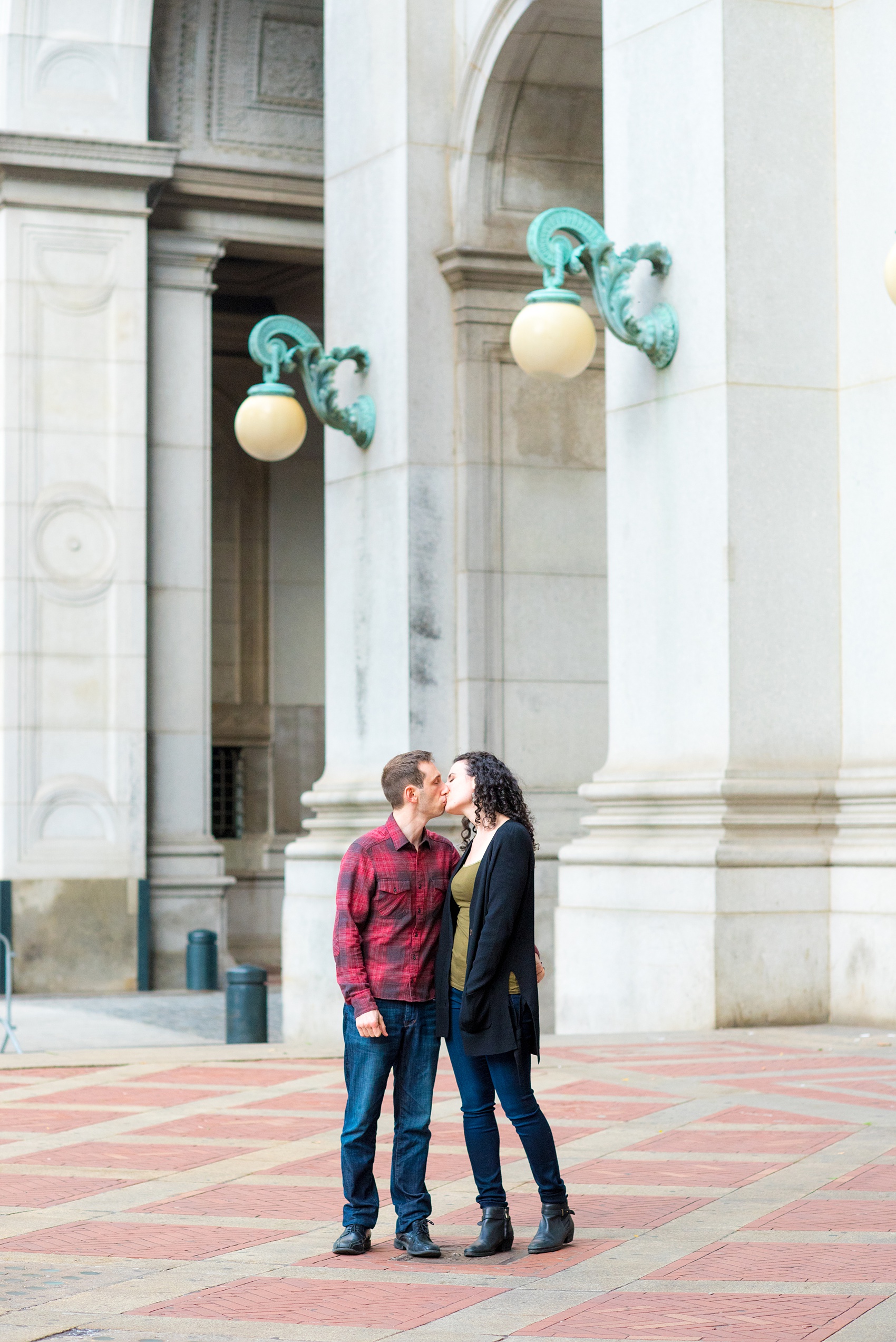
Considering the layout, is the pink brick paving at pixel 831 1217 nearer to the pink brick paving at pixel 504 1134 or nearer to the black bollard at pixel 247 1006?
the pink brick paving at pixel 504 1134

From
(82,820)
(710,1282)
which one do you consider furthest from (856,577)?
(82,820)

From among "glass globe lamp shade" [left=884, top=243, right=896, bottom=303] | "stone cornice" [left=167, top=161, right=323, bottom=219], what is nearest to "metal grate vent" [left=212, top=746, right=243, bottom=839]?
"stone cornice" [left=167, top=161, right=323, bottom=219]

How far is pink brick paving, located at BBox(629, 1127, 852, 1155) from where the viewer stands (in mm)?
7516

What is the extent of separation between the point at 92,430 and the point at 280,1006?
617cm

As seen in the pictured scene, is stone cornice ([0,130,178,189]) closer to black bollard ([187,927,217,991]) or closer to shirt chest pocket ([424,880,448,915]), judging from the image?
black bollard ([187,927,217,991])

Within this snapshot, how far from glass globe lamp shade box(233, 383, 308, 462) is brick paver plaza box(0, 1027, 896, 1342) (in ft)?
18.2

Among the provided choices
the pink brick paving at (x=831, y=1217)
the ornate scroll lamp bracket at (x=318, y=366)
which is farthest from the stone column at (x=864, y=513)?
the pink brick paving at (x=831, y=1217)

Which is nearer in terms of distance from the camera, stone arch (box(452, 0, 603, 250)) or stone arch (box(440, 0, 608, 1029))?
stone arch (box(452, 0, 603, 250))

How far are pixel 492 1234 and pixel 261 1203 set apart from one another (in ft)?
3.67

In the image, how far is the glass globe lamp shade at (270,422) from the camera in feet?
47.1

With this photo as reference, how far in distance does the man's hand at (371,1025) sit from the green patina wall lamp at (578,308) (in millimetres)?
6437

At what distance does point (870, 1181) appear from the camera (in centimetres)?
684

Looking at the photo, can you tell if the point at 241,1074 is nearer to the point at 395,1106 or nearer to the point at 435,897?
the point at 395,1106

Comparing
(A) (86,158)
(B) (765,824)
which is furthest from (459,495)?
(A) (86,158)
